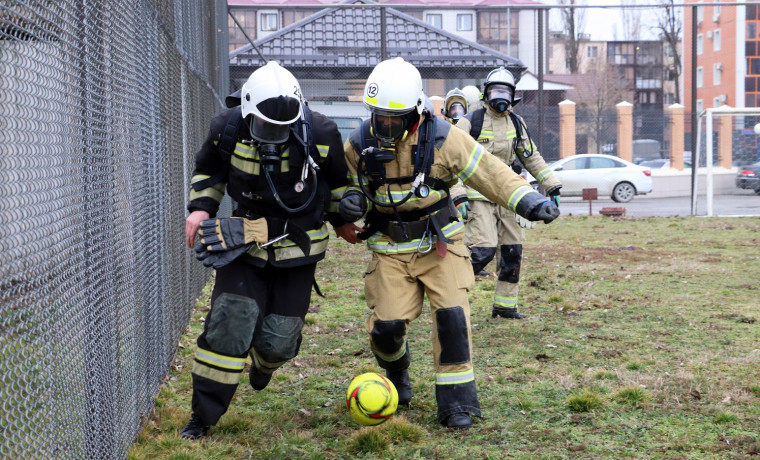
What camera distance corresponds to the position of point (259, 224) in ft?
15.0

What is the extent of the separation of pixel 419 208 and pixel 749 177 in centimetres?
1686

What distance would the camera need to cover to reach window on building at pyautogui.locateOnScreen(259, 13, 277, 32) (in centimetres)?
1847

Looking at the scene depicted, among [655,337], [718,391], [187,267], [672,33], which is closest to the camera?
[718,391]

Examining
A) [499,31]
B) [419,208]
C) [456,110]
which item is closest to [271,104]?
[419,208]

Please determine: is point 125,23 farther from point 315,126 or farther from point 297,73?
point 297,73

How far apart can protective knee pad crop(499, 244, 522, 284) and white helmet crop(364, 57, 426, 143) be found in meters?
3.24

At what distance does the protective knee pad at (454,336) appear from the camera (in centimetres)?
480

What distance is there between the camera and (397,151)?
481 centimetres

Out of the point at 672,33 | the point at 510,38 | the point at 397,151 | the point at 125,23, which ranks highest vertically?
the point at 672,33

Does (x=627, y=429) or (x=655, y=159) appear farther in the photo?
(x=655, y=159)

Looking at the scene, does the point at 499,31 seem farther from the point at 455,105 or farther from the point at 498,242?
the point at 498,242

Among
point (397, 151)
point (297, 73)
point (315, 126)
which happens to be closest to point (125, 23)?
point (315, 126)

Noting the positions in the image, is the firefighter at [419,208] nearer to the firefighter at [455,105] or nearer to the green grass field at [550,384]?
the green grass field at [550,384]

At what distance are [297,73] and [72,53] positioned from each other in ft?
45.7
